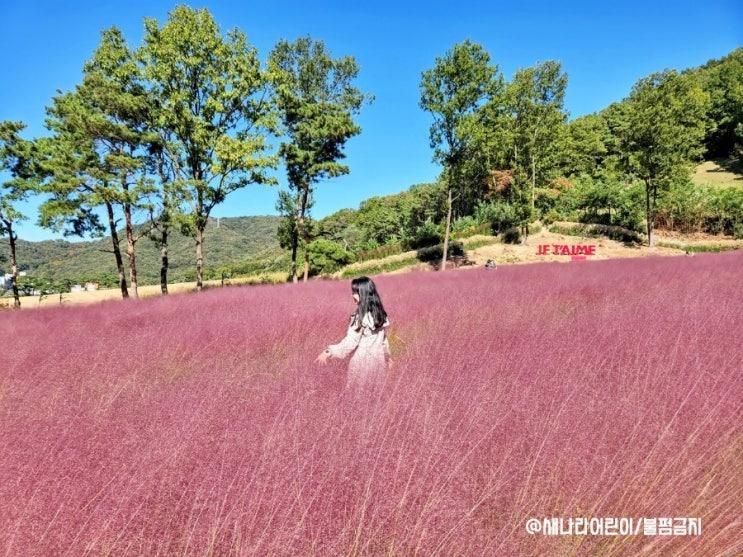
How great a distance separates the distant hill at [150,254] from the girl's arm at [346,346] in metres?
86.7

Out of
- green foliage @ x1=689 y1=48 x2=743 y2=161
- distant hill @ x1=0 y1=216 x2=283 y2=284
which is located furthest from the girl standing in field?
distant hill @ x1=0 y1=216 x2=283 y2=284

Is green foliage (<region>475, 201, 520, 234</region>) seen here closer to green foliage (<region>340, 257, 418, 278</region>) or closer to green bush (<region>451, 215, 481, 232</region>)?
green bush (<region>451, 215, 481, 232</region>)

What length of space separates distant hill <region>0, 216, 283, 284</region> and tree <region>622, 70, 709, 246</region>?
242ft

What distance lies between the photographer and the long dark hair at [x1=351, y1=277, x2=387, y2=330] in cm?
370

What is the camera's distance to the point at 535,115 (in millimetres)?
29062

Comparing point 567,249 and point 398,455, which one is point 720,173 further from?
point 398,455

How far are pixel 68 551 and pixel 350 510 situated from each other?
102 cm

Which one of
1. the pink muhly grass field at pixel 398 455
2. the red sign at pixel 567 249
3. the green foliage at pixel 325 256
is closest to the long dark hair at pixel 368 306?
the pink muhly grass field at pixel 398 455

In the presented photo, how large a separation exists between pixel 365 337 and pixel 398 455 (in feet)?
6.03

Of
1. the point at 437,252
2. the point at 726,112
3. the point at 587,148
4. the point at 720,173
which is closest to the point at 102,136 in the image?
the point at 437,252

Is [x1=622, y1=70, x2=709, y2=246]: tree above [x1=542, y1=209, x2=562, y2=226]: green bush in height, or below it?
above

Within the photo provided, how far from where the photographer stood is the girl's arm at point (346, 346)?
3.57m

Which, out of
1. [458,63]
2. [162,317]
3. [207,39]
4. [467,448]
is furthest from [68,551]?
[458,63]

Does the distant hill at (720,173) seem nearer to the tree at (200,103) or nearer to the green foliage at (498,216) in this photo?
the green foliage at (498,216)
